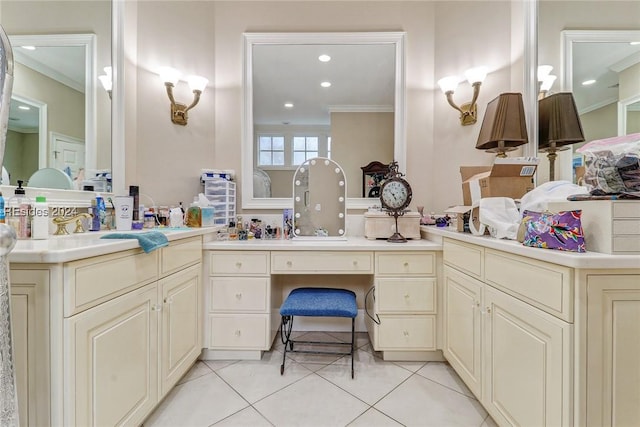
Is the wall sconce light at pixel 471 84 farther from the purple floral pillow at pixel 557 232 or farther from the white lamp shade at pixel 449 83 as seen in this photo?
the purple floral pillow at pixel 557 232

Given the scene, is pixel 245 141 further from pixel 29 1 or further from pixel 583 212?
pixel 583 212

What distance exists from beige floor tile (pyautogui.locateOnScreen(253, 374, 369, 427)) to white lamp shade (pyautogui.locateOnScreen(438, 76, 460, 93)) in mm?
2242

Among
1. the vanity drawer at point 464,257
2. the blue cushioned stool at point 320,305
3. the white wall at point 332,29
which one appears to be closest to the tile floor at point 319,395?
the blue cushioned stool at point 320,305

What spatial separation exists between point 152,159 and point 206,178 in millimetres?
380

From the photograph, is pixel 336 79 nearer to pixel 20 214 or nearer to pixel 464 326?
pixel 464 326

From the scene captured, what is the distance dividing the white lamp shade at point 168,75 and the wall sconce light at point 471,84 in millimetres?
2013

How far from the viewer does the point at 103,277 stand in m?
1.01

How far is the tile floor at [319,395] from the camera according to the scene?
1424mm

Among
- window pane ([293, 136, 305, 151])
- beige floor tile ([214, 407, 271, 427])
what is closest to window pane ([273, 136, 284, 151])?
window pane ([293, 136, 305, 151])

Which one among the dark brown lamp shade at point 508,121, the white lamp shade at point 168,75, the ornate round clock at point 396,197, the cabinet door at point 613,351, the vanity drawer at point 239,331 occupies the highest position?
the white lamp shade at point 168,75

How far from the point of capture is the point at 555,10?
1690 millimetres

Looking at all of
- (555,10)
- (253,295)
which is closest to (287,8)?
(555,10)

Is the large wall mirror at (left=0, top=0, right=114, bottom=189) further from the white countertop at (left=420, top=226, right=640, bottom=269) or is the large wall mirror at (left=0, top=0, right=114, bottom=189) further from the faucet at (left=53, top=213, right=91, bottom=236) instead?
the white countertop at (left=420, top=226, right=640, bottom=269)

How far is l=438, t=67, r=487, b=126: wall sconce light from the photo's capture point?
2086mm
